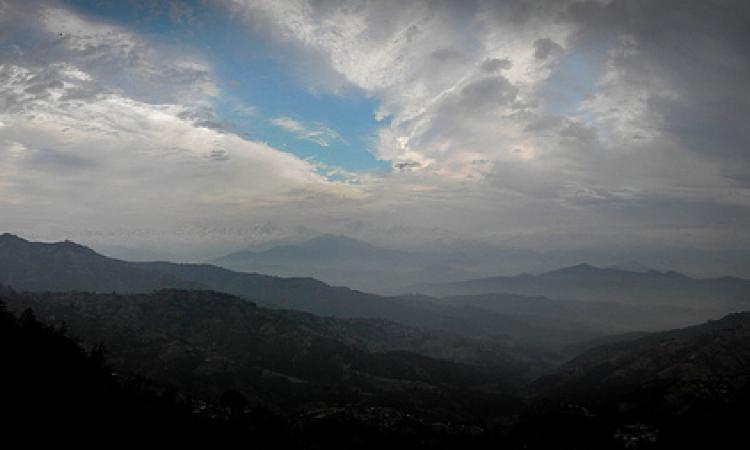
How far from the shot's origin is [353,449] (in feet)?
653

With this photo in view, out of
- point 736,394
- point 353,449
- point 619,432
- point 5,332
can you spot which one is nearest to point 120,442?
point 5,332

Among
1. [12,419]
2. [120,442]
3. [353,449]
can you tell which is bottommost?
[353,449]

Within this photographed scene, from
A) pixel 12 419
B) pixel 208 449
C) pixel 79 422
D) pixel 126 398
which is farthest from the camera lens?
pixel 126 398

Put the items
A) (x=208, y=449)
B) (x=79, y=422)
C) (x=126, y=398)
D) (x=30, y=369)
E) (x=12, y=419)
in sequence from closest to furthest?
(x=12, y=419) < (x=79, y=422) < (x=30, y=369) < (x=208, y=449) < (x=126, y=398)

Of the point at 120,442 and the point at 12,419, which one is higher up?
the point at 12,419

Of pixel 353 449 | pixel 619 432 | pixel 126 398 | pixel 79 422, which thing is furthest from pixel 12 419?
pixel 619 432

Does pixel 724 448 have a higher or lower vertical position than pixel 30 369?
lower

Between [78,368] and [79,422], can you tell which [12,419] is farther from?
[78,368]

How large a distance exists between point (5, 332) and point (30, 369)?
28703 mm

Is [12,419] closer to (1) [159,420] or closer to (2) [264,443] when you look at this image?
(1) [159,420]

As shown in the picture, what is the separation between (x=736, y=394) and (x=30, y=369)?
272211mm

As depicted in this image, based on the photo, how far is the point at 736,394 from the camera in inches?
7766

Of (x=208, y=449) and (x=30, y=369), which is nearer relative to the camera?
(x=30, y=369)

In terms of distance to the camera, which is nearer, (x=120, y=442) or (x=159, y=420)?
(x=120, y=442)
